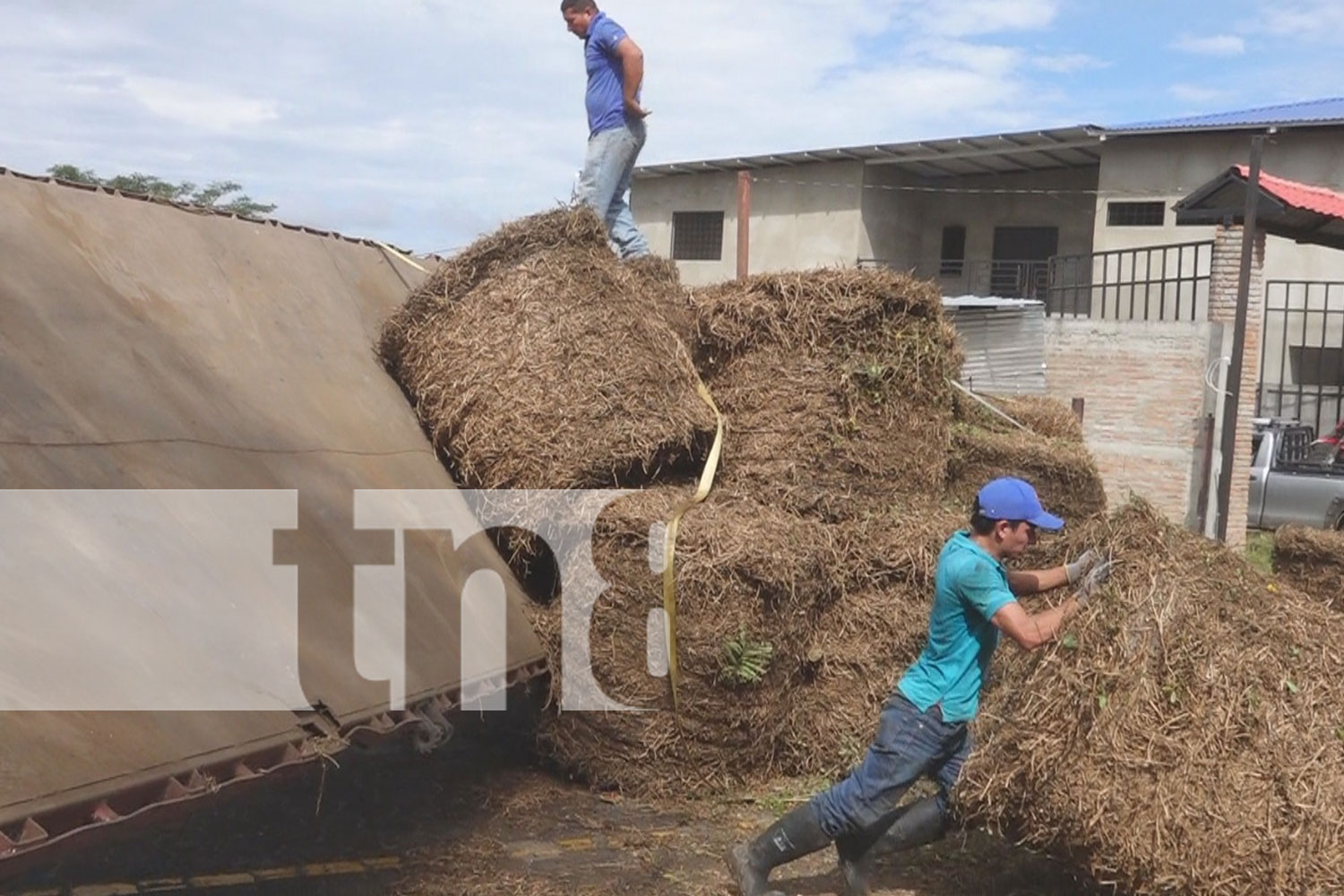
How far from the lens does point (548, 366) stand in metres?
6.80

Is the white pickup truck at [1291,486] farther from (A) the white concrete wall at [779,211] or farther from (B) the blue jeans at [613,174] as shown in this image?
(B) the blue jeans at [613,174]

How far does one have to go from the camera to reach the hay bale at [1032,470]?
799 cm

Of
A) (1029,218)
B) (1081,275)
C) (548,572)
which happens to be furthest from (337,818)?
(1029,218)

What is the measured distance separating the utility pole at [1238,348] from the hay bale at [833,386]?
7781mm

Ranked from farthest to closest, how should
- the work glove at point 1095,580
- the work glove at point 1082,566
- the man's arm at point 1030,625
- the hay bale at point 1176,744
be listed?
the work glove at point 1082,566 → the work glove at point 1095,580 → the man's arm at point 1030,625 → the hay bale at point 1176,744

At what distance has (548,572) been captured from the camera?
6672 mm

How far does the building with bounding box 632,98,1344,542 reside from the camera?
1555cm

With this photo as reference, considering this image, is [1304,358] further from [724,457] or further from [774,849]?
[774,849]

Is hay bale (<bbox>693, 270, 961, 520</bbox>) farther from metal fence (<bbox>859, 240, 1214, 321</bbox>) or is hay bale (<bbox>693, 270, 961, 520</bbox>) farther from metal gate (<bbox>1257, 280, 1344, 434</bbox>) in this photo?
metal gate (<bbox>1257, 280, 1344, 434</bbox>)

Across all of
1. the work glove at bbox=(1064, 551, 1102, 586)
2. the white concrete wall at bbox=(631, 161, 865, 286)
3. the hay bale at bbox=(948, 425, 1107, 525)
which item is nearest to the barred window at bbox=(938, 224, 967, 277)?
the white concrete wall at bbox=(631, 161, 865, 286)

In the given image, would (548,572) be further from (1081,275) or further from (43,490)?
(1081,275)

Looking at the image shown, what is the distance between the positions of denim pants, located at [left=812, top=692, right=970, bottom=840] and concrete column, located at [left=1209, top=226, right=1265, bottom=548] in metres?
10.9

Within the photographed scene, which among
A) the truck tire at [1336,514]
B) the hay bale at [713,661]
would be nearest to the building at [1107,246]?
the truck tire at [1336,514]

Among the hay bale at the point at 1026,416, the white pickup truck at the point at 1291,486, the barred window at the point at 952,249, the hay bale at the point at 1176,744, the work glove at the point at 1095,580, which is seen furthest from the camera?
the barred window at the point at 952,249
